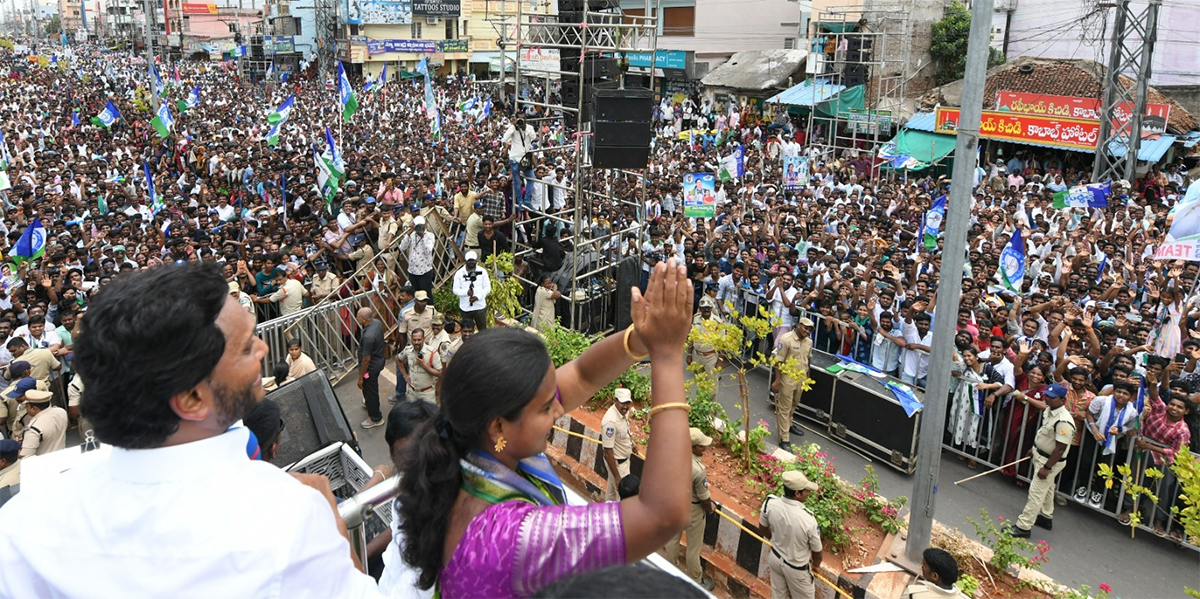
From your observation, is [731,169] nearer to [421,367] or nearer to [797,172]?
[797,172]

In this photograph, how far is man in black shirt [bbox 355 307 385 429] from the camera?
8.63 metres

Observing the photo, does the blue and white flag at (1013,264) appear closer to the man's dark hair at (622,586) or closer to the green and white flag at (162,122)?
the man's dark hair at (622,586)

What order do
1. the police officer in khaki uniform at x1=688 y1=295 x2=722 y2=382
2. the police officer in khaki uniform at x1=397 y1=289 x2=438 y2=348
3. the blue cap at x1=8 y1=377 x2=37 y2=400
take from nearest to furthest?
the blue cap at x1=8 y1=377 x2=37 y2=400
the police officer in khaki uniform at x1=688 y1=295 x2=722 y2=382
the police officer in khaki uniform at x1=397 y1=289 x2=438 y2=348

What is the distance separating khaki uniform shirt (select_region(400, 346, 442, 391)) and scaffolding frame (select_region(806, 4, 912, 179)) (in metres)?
18.2

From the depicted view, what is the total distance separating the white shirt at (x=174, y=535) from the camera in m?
1.29

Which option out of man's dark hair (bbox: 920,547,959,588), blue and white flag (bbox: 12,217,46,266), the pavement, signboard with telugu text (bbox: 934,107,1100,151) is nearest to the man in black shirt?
the pavement

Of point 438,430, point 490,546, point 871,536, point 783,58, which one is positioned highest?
point 783,58

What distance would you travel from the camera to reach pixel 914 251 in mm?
13289

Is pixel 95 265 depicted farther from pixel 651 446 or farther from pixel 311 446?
pixel 651 446

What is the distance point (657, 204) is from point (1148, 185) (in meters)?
12.2

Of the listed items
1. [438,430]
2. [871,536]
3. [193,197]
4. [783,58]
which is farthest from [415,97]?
[438,430]

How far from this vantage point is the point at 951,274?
526 cm

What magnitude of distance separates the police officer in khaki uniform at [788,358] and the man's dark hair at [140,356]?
7.33 m

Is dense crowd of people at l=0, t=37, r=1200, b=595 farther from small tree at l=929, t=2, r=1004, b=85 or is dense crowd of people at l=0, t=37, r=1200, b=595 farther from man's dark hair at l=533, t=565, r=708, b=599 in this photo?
small tree at l=929, t=2, r=1004, b=85
